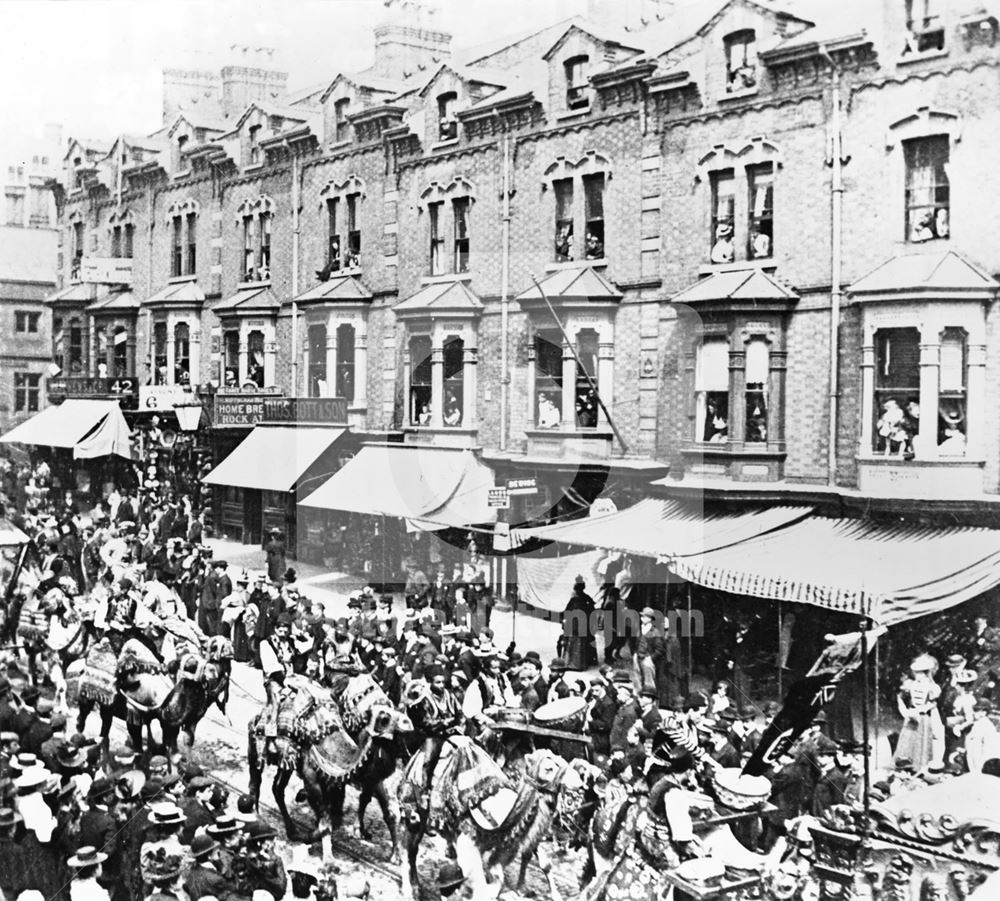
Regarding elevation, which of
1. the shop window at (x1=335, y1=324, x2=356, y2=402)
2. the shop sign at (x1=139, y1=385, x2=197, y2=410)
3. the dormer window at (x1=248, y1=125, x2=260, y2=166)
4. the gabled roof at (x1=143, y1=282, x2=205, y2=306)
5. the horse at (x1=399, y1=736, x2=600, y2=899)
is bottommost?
the horse at (x1=399, y1=736, x2=600, y2=899)

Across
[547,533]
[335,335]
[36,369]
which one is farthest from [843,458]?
[36,369]

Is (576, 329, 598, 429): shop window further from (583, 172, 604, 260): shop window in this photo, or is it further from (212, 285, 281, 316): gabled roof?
(212, 285, 281, 316): gabled roof

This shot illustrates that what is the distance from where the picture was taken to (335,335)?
15.7 metres

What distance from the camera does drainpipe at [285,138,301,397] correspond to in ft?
53.2

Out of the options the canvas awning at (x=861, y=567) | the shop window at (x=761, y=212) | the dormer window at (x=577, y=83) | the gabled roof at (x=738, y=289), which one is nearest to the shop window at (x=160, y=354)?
the dormer window at (x=577, y=83)

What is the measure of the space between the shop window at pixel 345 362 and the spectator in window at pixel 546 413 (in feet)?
10.8

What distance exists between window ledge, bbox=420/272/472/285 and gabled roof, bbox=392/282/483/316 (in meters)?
0.04

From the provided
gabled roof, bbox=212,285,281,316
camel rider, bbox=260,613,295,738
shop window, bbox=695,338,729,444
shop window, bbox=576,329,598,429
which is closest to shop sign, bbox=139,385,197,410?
gabled roof, bbox=212,285,281,316

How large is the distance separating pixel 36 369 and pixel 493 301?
940 cm

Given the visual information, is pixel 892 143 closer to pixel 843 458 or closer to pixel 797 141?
pixel 797 141

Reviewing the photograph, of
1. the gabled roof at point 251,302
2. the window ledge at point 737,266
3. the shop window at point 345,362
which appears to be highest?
the gabled roof at point 251,302

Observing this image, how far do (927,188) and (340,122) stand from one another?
319 inches

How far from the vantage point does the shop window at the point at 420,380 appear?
47.9ft

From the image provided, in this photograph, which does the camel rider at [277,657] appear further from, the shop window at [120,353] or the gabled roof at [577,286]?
the shop window at [120,353]
